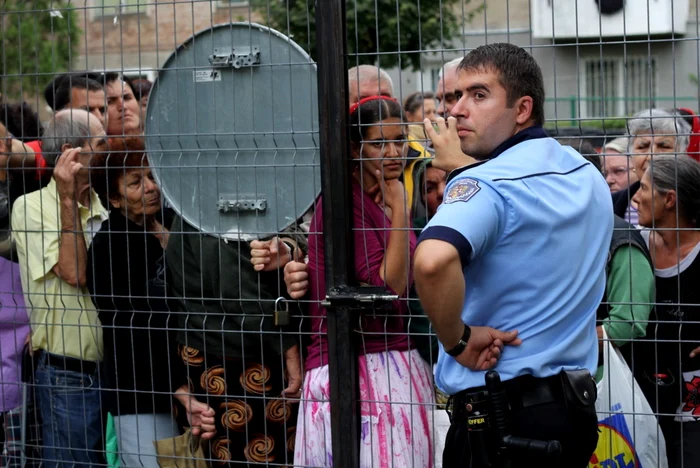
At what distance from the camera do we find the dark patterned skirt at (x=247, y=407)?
390cm

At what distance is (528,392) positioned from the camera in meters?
2.81

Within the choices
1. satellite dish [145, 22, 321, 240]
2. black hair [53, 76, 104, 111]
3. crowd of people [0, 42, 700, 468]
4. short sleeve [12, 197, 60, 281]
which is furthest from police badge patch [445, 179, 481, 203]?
black hair [53, 76, 104, 111]

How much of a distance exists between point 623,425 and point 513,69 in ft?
4.83

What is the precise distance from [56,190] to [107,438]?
114cm

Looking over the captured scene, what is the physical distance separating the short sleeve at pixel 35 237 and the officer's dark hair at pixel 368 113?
1481 mm

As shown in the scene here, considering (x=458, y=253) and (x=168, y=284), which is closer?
(x=458, y=253)

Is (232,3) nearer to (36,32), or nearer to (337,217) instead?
(36,32)

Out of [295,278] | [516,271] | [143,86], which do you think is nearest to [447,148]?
[516,271]

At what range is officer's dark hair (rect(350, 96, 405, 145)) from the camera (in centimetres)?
361

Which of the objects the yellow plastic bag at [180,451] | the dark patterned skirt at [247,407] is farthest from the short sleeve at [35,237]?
the yellow plastic bag at [180,451]

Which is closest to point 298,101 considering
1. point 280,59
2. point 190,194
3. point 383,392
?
point 280,59

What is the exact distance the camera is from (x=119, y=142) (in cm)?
416

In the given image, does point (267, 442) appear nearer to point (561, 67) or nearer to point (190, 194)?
point (190, 194)

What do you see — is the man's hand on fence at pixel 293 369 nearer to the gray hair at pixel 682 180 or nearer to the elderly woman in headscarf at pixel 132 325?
the elderly woman in headscarf at pixel 132 325
